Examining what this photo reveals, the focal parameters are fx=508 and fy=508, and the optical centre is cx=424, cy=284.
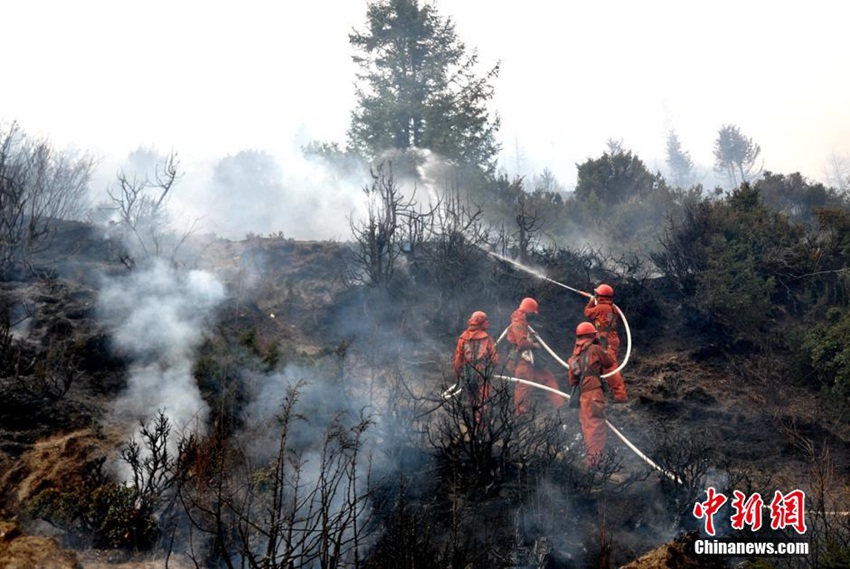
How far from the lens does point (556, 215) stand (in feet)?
53.4

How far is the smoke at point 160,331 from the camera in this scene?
6.74 m

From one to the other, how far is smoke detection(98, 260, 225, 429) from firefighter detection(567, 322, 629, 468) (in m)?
4.61

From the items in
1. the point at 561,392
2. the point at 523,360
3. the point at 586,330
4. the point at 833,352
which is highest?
the point at 586,330

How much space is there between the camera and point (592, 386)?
20.8ft

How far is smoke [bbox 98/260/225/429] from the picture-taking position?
6.74 m

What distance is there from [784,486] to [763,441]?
3.67 ft

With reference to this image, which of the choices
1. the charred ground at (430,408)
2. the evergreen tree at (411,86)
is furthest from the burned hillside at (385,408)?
the evergreen tree at (411,86)

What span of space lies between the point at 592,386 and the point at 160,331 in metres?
6.58

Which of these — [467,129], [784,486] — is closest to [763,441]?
[784,486]

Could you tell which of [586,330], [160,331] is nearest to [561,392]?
[586,330]

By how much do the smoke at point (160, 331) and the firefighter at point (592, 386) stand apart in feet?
15.1

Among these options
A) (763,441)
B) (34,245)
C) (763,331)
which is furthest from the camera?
(34,245)

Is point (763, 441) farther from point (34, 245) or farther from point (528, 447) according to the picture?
point (34, 245)

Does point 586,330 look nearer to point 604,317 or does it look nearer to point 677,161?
point 604,317
